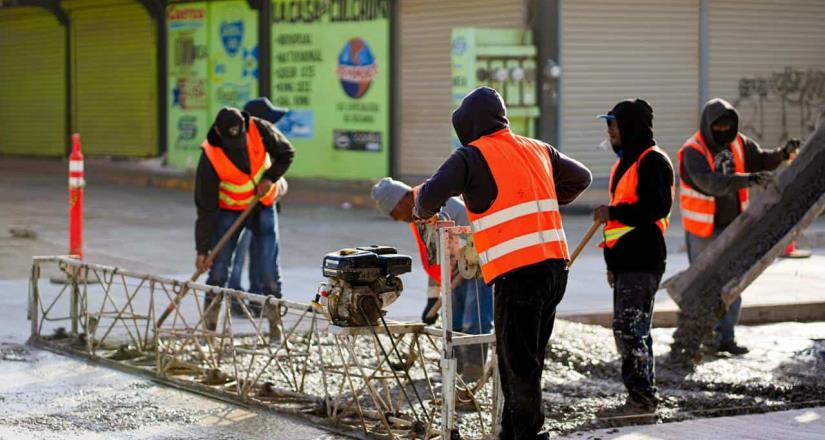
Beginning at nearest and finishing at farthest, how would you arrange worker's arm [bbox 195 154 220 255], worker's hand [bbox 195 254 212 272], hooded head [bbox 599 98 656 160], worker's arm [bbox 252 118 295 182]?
hooded head [bbox 599 98 656 160] < worker's hand [bbox 195 254 212 272] < worker's arm [bbox 195 154 220 255] < worker's arm [bbox 252 118 295 182]

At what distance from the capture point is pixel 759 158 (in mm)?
9219

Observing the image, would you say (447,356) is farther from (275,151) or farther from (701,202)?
(275,151)

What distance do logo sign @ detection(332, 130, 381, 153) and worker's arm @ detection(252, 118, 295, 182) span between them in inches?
401

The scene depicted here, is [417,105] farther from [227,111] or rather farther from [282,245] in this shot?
[227,111]

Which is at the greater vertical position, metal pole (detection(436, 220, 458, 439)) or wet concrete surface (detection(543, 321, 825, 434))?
metal pole (detection(436, 220, 458, 439))

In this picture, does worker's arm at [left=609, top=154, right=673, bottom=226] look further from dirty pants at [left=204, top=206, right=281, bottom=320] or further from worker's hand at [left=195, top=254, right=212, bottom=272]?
dirty pants at [left=204, top=206, right=281, bottom=320]

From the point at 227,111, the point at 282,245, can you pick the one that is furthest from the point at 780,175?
the point at 282,245

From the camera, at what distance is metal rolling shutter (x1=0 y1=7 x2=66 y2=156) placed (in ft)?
86.3

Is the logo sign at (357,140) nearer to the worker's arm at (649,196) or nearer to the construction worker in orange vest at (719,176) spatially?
the construction worker in orange vest at (719,176)

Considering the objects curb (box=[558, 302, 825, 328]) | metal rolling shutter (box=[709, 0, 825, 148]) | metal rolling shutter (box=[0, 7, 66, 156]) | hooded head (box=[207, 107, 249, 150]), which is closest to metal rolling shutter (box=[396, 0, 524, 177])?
metal rolling shutter (box=[709, 0, 825, 148])

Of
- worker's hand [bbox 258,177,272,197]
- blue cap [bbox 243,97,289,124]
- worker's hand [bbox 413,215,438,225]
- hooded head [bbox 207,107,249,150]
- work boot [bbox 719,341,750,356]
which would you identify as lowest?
work boot [bbox 719,341,750,356]

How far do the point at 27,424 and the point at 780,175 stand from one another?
5.06 meters

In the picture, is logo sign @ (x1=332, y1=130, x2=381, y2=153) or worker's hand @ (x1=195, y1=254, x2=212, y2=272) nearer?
worker's hand @ (x1=195, y1=254, x2=212, y2=272)

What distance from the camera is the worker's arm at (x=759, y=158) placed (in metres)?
9.19
